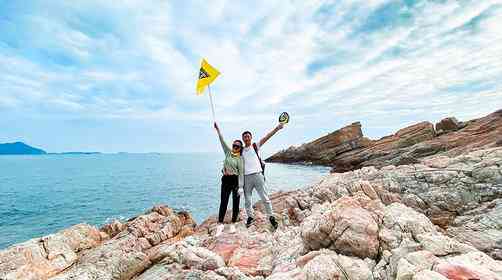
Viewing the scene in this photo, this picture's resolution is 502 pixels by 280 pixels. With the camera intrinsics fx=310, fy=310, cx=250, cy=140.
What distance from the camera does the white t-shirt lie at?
11.9 meters

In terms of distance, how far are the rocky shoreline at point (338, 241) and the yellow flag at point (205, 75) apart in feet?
20.6

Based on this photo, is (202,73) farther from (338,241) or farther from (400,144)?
(400,144)

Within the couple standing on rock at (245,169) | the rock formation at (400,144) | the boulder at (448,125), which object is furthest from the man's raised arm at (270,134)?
the boulder at (448,125)

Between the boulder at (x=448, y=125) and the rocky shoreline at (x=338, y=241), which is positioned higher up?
the boulder at (x=448, y=125)

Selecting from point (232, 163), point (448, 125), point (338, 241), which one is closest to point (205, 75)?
point (232, 163)

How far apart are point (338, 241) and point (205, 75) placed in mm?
8997

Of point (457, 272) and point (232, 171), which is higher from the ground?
point (232, 171)

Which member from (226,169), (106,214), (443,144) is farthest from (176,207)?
(443,144)

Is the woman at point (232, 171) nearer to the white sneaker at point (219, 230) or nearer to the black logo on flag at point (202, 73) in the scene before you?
the white sneaker at point (219, 230)

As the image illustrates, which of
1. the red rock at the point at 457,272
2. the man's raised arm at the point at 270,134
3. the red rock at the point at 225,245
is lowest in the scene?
the red rock at the point at 225,245

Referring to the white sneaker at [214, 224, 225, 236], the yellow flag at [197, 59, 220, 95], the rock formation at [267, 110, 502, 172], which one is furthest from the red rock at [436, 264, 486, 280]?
the rock formation at [267, 110, 502, 172]

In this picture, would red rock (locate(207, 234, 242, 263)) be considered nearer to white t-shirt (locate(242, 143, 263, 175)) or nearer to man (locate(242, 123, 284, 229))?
man (locate(242, 123, 284, 229))

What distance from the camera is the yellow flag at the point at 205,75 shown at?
538 inches

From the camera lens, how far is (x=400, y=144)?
60438 mm
